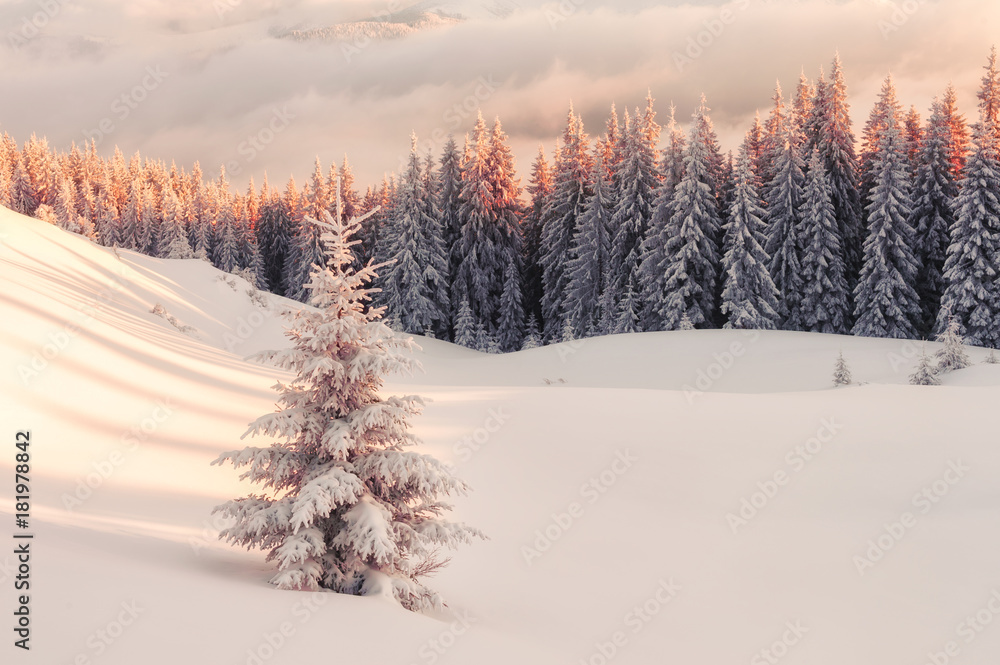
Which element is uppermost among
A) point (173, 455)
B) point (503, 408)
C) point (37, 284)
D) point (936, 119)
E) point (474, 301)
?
point (936, 119)

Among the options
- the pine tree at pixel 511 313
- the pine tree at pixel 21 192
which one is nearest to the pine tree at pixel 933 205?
the pine tree at pixel 511 313

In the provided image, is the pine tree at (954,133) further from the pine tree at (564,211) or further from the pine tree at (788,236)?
the pine tree at (564,211)

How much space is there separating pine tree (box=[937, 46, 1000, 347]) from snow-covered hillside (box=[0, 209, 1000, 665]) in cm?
1668

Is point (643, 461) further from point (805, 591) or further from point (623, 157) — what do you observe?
point (623, 157)

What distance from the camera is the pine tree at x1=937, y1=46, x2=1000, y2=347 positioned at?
28.1 meters

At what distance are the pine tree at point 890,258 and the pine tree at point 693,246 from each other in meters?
7.01

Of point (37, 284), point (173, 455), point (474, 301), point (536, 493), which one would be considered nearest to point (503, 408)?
point (536, 493)

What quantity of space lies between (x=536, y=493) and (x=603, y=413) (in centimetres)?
309

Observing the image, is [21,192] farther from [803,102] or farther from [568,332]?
[803,102]

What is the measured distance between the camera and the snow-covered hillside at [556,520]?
404 cm

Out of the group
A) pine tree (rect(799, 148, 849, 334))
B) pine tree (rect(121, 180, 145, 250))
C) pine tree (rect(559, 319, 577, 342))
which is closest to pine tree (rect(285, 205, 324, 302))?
pine tree (rect(559, 319, 577, 342))

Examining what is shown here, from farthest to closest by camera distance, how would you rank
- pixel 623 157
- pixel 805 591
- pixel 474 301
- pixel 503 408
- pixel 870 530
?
pixel 474 301, pixel 623 157, pixel 503 408, pixel 870 530, pixel 805 591

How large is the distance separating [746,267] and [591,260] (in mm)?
9194

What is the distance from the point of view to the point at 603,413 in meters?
12.2
